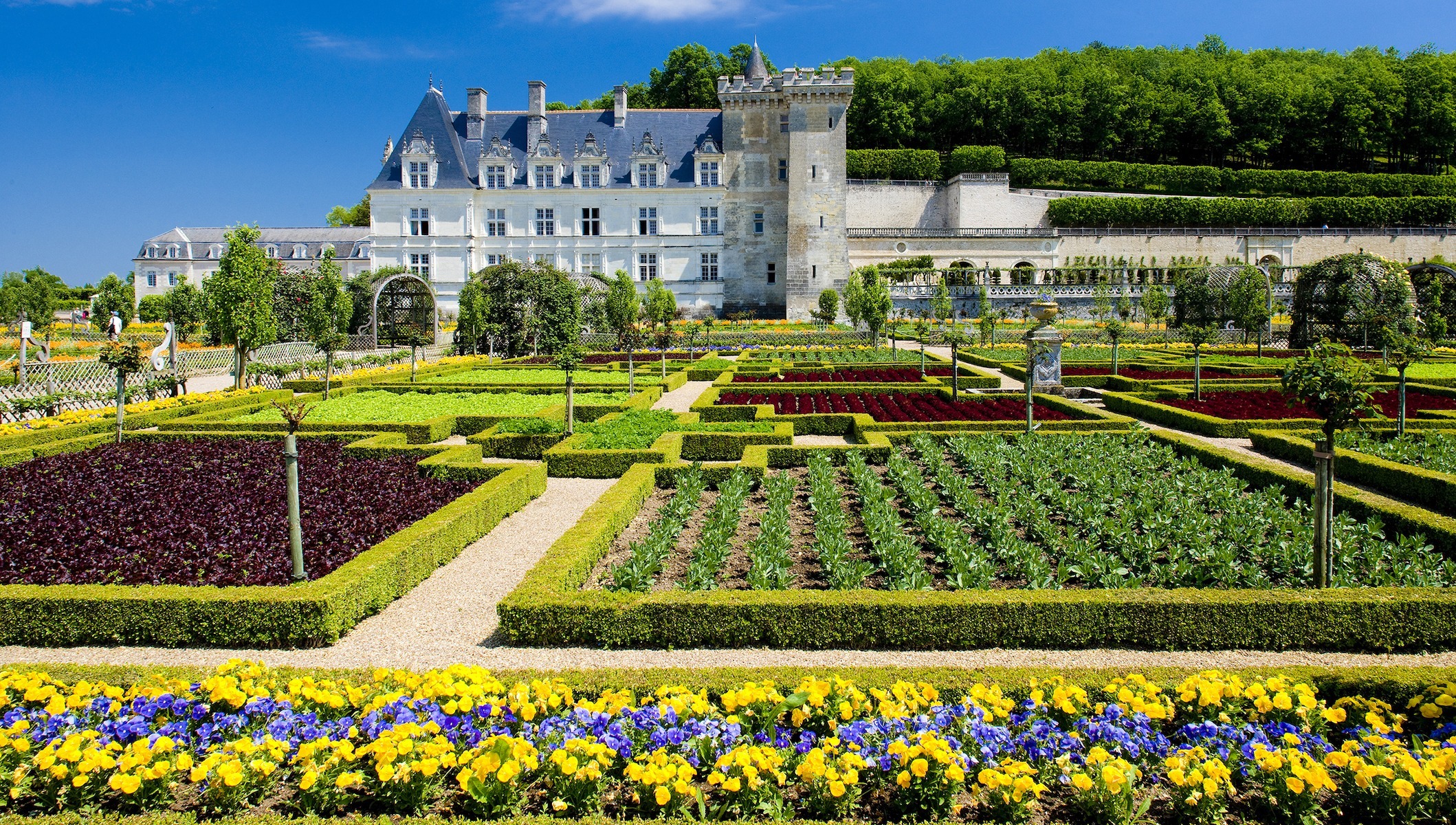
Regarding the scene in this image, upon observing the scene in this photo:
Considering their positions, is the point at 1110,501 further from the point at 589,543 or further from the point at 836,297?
the point at 836,297

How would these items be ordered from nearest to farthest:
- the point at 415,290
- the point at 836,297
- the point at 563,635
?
the point at 563,635, the point at 415,290, the point at 836,297

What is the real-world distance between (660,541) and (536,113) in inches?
1817

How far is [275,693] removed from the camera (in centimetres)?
460

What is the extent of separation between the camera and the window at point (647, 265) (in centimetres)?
4725

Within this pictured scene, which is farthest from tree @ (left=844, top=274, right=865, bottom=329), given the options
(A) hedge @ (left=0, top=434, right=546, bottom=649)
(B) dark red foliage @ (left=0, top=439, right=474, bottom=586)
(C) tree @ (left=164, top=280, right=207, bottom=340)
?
(C) tree @ (left=164, top=280, right=207, bottom=340)

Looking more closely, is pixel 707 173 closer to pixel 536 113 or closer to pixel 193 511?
pixel 536 113

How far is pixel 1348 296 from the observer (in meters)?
28.2

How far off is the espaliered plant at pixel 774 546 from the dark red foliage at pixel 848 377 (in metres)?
10.8

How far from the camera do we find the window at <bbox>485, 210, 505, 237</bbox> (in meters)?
46.7

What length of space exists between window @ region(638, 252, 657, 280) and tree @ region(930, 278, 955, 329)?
53.1 ft

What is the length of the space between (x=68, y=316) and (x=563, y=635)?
6862cm

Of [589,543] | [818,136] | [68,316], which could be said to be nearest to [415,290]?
[818,136]

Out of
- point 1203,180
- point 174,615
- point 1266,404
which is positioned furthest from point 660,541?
point 1203,180

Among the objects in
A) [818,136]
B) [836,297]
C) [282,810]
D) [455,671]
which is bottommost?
[282,810]
